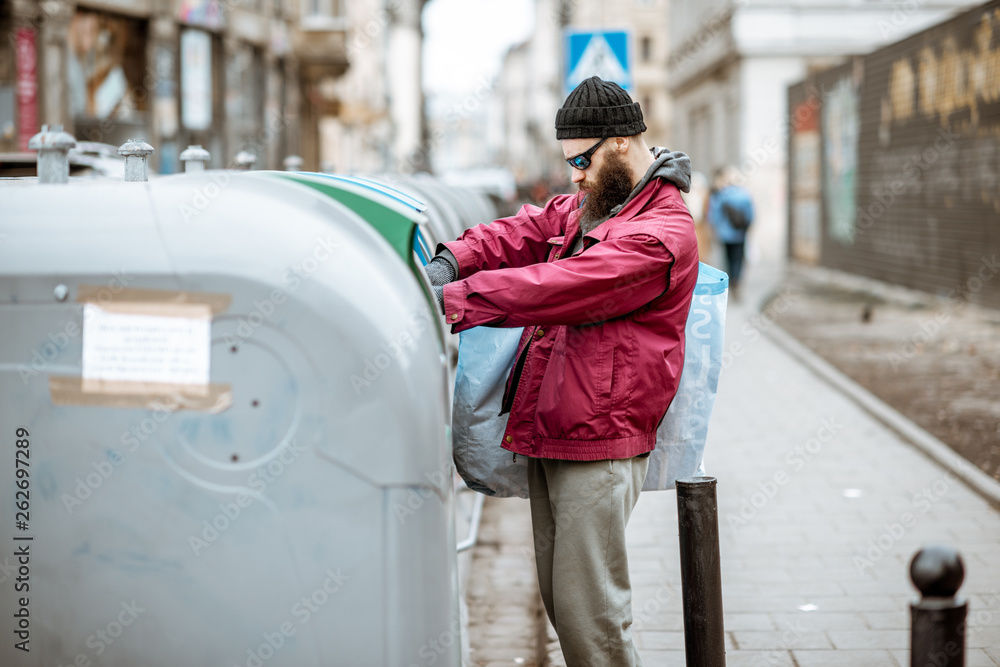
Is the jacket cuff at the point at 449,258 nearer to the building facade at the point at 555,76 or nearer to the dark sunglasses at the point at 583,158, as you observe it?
the dark sunglasses at the point at 583,158

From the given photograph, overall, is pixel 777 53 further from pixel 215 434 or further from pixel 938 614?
pixel 215 434

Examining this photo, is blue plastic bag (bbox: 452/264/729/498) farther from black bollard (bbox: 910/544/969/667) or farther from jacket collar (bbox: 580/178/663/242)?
black bollard (bbox: 910/544/969/667)

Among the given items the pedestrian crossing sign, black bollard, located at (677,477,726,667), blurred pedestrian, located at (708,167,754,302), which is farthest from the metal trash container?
blurred pedestrian, located at (708,167,754,302)

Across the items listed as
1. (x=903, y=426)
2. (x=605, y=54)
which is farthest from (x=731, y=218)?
(x=903, y=426)

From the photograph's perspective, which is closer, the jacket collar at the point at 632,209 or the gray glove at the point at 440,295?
the gray glove at the point at 440,295

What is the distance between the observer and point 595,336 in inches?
119

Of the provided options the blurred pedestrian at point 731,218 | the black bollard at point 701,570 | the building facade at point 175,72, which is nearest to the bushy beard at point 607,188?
the black bollard at point 701,570

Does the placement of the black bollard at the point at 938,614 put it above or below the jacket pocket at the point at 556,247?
below

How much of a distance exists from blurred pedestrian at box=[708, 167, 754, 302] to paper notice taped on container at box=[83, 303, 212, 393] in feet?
41.8

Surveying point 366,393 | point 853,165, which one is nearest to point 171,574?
point 366,393

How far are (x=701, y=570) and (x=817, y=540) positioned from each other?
2.38 m

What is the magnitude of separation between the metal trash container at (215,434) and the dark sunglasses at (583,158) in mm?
804

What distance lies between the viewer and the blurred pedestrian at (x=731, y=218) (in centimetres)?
1469

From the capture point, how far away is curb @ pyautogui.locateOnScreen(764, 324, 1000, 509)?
6.19 meters
